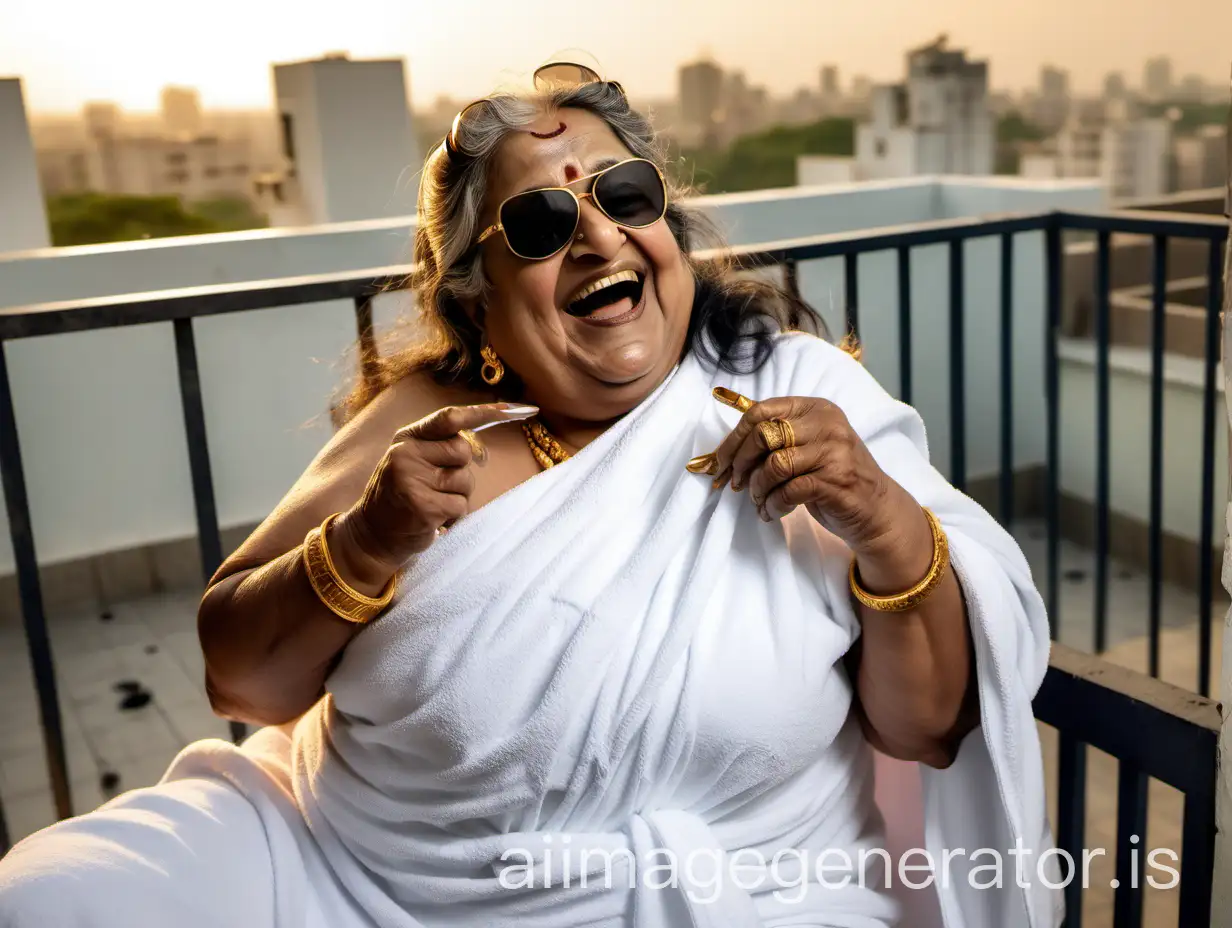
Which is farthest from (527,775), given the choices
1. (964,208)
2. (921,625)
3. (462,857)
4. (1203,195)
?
(964,208)

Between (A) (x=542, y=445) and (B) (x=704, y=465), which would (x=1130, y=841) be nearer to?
(B) (x=704, y=465)

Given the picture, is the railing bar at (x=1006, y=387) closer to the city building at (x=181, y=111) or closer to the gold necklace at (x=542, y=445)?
the gold necklace at (x=542, y=445)

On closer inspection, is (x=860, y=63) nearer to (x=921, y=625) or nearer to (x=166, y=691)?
(x=166, y=691)

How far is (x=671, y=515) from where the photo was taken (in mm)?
1112

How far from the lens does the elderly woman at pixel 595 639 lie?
108cm

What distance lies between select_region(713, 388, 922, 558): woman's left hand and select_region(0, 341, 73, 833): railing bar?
1053 millimetres

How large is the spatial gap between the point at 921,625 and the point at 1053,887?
1.28 ft

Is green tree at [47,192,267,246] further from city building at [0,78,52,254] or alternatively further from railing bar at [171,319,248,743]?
railing bar at [171,319,248,743]

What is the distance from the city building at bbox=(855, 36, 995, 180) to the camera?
39.5 ft

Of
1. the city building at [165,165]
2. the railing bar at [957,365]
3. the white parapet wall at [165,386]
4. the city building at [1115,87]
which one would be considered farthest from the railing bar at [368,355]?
the city building at [1115,87]

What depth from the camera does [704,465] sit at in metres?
1.11

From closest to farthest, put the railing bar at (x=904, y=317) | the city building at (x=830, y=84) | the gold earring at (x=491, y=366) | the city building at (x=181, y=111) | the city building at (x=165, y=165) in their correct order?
the gold earring at (x=491, y=366) → the railing bar at (x=904, y=317) → the city building at (x=181, y=111) → the city building at (x=165, y=165) → the city building at (x=830, y=84)

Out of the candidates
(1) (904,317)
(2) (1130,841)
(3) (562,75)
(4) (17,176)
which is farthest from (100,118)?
(2) (1130,841)


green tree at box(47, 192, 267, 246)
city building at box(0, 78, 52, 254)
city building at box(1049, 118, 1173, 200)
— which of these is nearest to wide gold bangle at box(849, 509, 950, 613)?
city building at box(1049, 118, 1173, 200)
